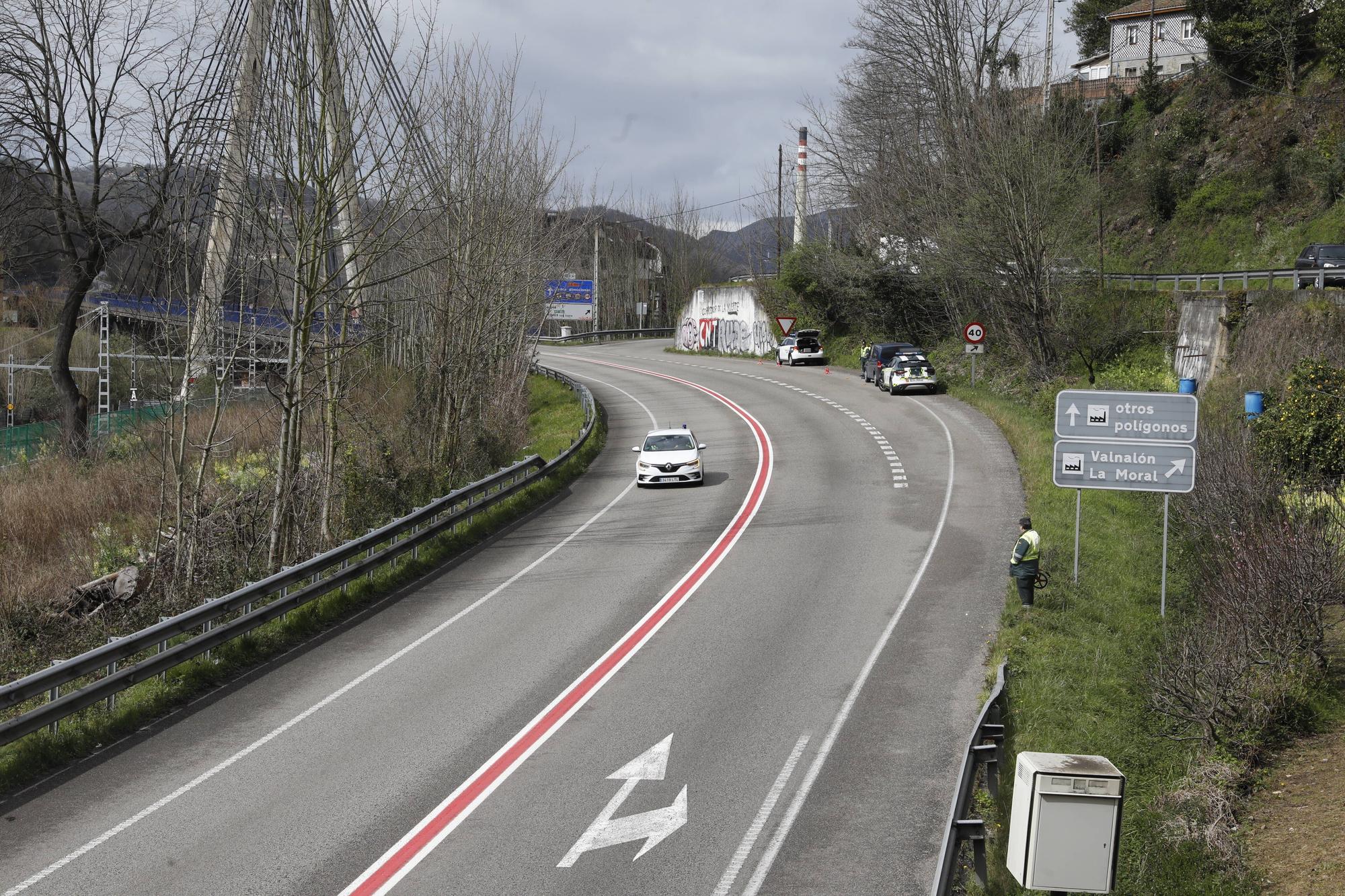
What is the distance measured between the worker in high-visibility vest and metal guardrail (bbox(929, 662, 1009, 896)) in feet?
13.6

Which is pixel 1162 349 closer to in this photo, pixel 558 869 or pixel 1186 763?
pixel 1186 763

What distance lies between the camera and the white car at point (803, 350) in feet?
181

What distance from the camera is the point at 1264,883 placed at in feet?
35.7

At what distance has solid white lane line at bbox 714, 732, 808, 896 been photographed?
365 inches

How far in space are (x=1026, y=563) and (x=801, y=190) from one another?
181ft

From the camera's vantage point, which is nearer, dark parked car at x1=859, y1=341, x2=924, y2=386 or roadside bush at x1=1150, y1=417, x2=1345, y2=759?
roadside bush at x1=1150, y1=417, x2=1345, y2=759

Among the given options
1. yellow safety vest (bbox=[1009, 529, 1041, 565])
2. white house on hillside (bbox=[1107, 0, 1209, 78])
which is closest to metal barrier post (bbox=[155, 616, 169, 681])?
yellow safety vest (bbox=[1009, 529, 1041, 565])

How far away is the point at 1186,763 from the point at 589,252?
317 ft

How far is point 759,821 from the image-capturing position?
1035 centimetres

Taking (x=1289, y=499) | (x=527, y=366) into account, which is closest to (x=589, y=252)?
(x=527, y=366)

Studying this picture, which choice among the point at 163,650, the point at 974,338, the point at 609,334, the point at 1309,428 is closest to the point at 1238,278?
the point at 974,338

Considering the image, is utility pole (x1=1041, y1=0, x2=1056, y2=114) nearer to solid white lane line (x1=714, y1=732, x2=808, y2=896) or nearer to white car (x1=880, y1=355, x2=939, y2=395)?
white car (x1=880, y1=355, x2=939, y2=395)

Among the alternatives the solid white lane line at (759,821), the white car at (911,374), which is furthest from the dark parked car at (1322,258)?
the solid white lane line at (759,821)

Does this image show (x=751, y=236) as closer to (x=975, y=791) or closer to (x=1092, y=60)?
(x=1092, y=60)
